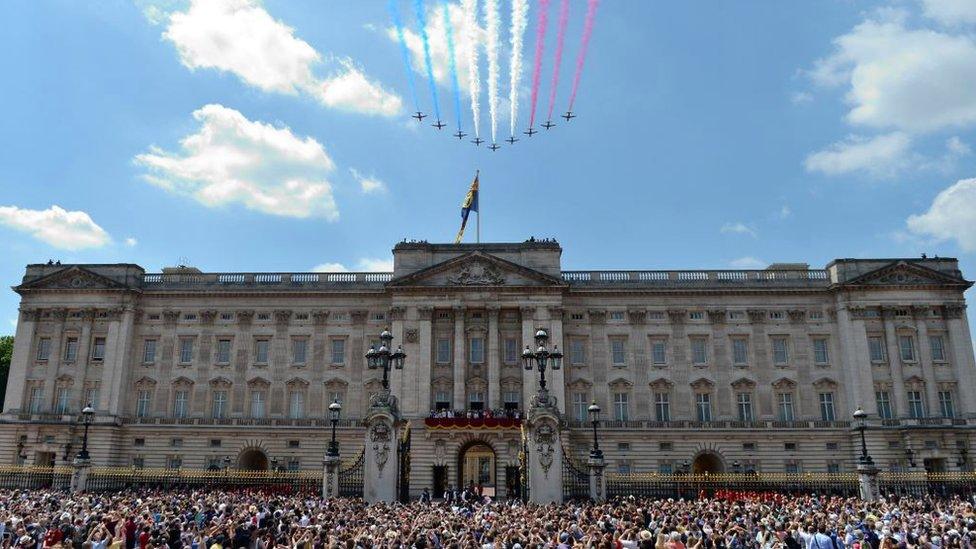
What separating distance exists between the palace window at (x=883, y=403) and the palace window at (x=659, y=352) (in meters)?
16.3

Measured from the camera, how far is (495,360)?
200 feet

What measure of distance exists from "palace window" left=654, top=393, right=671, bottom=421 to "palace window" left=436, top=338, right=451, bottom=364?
17120 millimetres

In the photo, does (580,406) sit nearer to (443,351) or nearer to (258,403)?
(443,351)

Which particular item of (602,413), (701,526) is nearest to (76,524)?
(701,526)

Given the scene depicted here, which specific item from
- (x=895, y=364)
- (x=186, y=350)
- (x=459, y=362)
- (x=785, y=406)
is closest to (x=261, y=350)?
(x=186, y=350)

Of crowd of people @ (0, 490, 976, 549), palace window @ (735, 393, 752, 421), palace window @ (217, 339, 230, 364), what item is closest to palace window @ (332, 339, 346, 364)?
palace window @ (217, 339, 230, 364)

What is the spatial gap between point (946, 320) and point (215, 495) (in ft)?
184

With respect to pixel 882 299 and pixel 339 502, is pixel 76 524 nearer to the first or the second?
pixel 339 502

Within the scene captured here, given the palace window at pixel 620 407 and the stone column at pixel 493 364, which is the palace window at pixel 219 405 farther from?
the palace window at pixel 620 407

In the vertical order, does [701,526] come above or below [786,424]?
below

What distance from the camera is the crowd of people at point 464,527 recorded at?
1842 centimetres

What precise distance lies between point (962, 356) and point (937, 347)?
5.97 ft

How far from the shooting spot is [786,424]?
197 ft

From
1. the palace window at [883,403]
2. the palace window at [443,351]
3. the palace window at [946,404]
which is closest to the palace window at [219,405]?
the palace window at [443,351]
